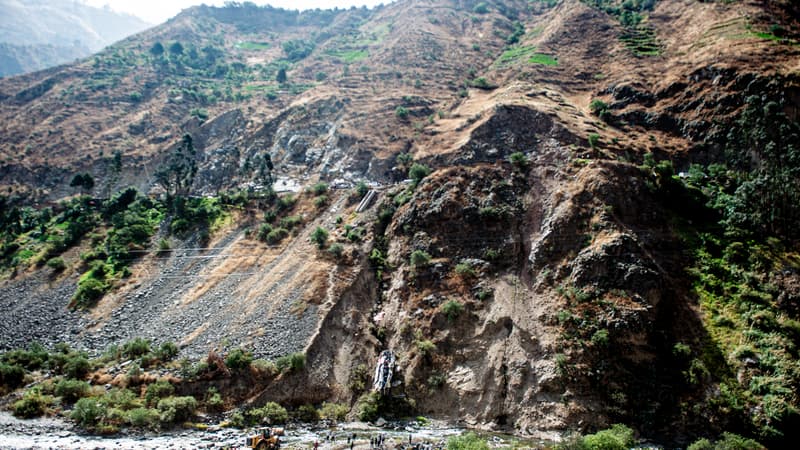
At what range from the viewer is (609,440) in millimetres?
27500

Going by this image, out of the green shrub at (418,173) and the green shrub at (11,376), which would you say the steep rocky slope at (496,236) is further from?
the green shrub at (11,376)

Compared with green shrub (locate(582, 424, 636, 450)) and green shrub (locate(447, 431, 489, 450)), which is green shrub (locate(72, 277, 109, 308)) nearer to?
green shrub (locate(447, 431, 489, 450))

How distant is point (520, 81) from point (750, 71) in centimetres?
2718

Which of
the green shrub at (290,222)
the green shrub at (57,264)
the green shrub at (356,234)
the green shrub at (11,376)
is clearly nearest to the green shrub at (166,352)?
the green shrub at (11,376)

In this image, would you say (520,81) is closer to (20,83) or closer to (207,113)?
(207,113)

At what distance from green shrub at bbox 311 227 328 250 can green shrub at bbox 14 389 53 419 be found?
24.3 meters

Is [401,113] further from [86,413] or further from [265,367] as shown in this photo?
[86,413]

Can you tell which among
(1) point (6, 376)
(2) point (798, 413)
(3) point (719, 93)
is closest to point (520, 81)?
(3) point (719, 93)

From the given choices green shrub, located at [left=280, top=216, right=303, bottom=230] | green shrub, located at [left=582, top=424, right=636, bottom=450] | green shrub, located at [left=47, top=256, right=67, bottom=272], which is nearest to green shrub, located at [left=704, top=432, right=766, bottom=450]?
green shrub, located at [left=582, top=424, right=636, bottom=450]

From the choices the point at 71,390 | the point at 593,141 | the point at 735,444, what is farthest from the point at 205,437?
the point at 593,141

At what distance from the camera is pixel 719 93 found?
2041 inches

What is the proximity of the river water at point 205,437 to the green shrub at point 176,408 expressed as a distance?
1.12 metres

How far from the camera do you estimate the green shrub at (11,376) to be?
119ft

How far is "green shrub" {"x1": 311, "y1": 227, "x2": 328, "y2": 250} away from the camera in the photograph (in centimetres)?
4799
